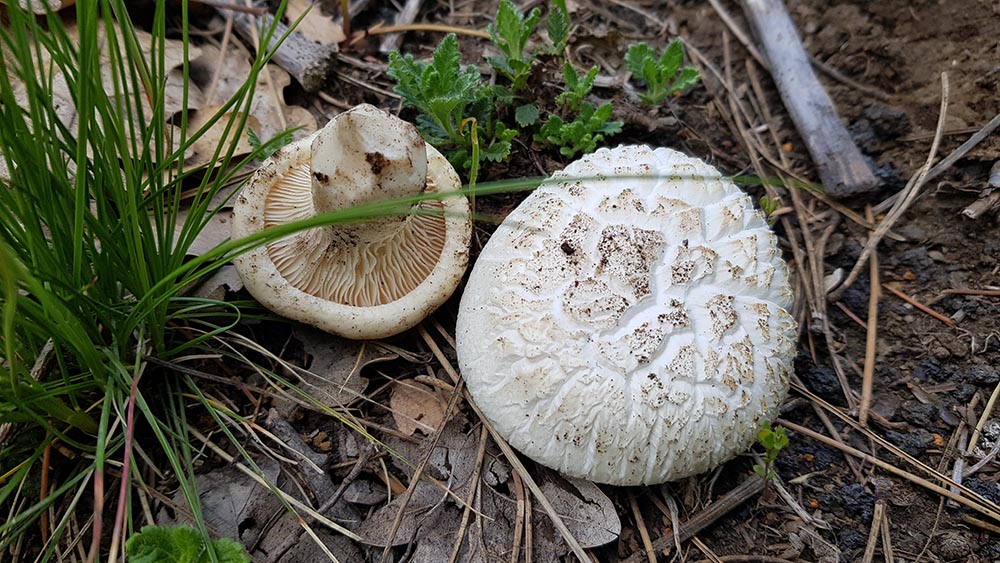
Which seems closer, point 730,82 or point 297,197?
point 297,197

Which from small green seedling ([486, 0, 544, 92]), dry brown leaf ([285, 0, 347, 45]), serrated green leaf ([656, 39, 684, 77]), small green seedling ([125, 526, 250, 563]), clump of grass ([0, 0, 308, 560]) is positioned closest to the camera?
clump of grass ([0, 0, 308, 560])

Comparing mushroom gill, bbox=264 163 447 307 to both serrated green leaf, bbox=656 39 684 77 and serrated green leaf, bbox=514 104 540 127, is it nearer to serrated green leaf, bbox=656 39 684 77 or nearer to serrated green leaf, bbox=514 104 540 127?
serrated green leaf, bbox=514 104 540 127

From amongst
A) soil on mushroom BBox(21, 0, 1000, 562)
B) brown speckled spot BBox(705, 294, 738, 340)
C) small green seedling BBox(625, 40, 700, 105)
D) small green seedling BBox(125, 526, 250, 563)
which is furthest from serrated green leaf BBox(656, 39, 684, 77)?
small green seedling BBox(125, 526, 250, 563)

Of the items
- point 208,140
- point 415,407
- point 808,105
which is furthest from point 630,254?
point 208,140

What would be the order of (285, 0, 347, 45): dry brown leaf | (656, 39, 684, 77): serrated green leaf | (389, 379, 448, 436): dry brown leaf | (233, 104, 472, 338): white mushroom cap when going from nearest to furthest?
(233, 104, 472, 338): white mushroom cap < (389, 379, 448, 436): dry brown leaf < (656, 39, 684, 77): serrated green leaf < (285, 0, 347, 45): dry brown leaf

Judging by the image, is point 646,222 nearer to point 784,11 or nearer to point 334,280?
point 334,280

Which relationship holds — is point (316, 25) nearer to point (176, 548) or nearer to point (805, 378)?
point (176, 548)

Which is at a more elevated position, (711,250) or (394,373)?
(711,250)

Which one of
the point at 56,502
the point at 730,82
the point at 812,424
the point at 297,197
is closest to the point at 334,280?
the point at 297,197
